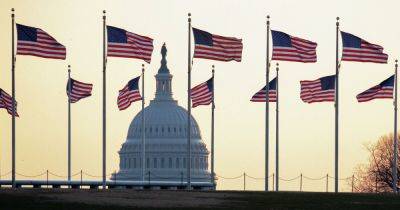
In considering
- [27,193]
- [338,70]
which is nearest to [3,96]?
[338,70]

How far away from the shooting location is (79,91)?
129375 millimetres

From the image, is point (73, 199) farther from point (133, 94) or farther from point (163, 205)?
point (133, 94)

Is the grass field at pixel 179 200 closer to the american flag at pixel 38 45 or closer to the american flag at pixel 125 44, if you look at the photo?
the american flag at pixel 38 45

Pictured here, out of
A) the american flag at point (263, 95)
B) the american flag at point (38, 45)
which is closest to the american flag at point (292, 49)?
the american flag at point (263, 95)

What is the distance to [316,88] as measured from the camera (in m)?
113

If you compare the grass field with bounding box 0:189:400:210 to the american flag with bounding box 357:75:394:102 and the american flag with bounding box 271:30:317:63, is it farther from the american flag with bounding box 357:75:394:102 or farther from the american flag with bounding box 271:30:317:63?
the american flag with bounding box 357:75:394:102

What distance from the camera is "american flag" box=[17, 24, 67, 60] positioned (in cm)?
10425

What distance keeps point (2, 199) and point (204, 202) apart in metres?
9.61

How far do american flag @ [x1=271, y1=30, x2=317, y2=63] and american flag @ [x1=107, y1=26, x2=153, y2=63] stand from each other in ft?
25.1

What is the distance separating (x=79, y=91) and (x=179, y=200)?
149 feet

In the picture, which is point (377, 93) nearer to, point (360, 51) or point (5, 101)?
point (360, 51)

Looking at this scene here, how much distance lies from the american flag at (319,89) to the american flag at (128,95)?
2393cm

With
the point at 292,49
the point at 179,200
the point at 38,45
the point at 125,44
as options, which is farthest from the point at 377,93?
the point at 179,200

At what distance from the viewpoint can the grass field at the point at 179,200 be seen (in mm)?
79688
